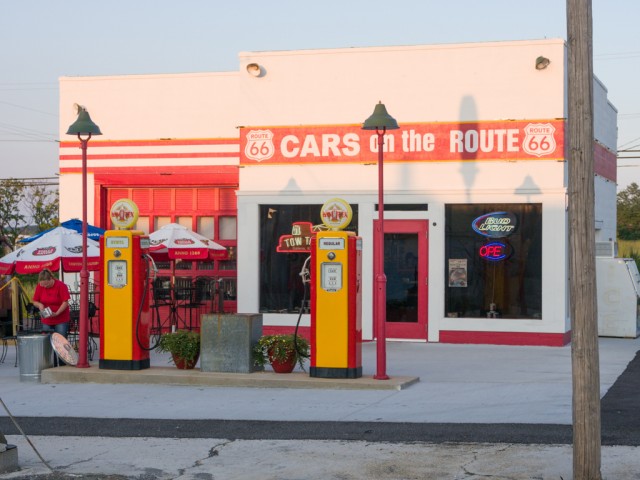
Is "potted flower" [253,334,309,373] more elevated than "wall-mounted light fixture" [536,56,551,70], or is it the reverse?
"wall-mounted light fixture" [536,56,551,70]

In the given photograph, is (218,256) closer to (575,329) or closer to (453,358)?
(453,358)

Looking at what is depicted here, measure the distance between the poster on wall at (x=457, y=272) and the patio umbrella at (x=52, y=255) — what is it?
247 inches

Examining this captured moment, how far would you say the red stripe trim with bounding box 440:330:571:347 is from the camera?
19.3m

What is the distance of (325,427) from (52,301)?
7.07 meters

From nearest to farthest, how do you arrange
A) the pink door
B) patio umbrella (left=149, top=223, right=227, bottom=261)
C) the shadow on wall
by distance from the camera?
1. the shadow on wall
2. the pink door
3. patio umbrella (left=149, top=223, right=227, bottom=261)

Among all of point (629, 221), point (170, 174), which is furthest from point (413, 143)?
point (629, 221)

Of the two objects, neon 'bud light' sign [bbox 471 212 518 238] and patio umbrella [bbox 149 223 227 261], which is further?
patio umbrella [bbox 149 223 227 261]

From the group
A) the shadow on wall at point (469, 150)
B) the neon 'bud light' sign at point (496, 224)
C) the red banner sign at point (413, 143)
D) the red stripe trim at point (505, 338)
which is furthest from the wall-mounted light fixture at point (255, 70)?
the red stripe trim at point (505, 338)

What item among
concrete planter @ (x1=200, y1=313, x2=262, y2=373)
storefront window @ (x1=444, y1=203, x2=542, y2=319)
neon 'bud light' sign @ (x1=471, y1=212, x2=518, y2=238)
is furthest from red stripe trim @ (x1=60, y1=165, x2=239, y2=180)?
concrete planter @ (x1=200, y1=313, x2=262, y2=373)

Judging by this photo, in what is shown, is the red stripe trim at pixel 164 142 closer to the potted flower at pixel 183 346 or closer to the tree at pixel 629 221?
the potted flower at pixel 183 346

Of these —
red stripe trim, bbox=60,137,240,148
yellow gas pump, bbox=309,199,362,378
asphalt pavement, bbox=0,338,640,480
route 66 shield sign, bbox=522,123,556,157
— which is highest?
red stripe trim, bbox=60,137,240,148

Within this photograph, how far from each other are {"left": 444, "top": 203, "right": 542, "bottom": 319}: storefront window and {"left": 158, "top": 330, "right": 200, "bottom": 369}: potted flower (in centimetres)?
614

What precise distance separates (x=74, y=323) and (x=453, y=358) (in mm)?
6757

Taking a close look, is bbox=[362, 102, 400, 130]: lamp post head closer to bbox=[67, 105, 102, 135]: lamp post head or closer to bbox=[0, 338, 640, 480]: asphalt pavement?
bbox=[0, 338, 640, 480]: asphalt pavement
